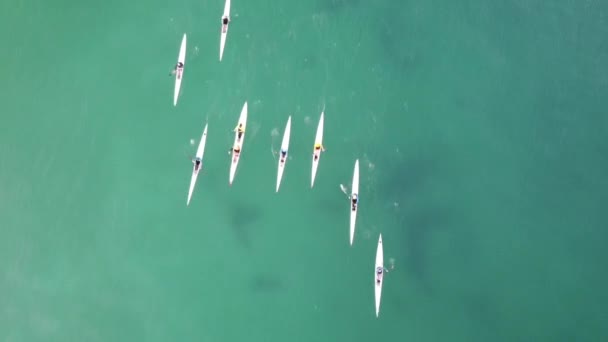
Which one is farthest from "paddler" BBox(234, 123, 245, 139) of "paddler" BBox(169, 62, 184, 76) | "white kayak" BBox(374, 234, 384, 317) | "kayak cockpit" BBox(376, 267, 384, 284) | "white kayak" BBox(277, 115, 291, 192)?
"kayak cockpit" BBox(376, 267, 384, 284)

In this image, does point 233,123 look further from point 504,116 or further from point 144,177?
point 504,116

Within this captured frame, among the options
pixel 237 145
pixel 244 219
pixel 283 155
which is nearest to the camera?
pixel 244 219

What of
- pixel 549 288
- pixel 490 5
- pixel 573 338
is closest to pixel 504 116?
pixel 490 5

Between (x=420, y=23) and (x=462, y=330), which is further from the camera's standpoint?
(x=420, y=23)

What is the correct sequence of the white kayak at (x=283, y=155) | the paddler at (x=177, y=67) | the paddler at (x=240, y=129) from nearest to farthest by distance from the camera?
the white kayak at (x=283, y=155), the paddler at (x=240, y=129), the paddler at (x=177, y=67)

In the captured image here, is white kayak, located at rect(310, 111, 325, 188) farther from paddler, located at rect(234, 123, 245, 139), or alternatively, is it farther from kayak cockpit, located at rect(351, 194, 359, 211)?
paddler, located at rect(234, 123, 245, 139)

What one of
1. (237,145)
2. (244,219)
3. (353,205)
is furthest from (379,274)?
(237,145)

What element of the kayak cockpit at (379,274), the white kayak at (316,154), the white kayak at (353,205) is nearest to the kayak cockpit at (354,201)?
the white kayak at (353,205)

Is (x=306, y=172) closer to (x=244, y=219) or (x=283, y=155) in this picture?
→ (x=283, y=155)

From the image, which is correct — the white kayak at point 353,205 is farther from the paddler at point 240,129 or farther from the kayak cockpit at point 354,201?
the paddler at point 240,129
